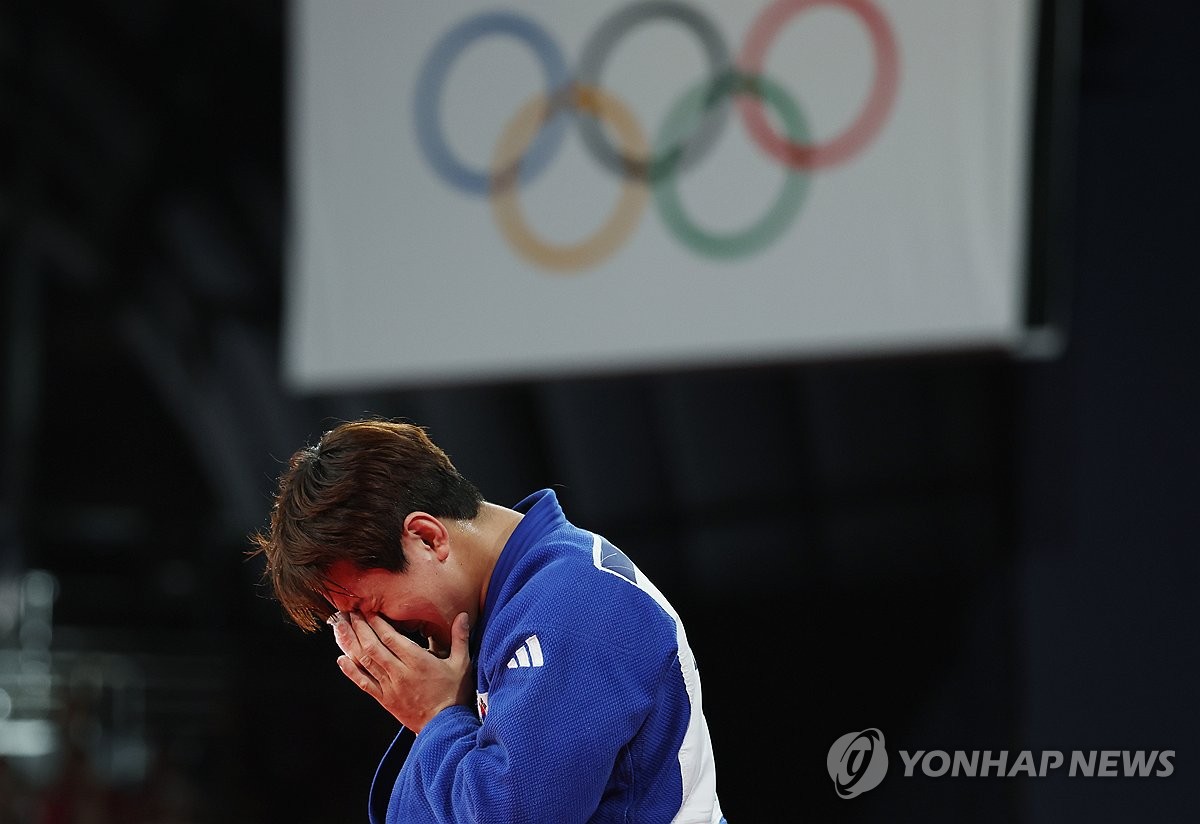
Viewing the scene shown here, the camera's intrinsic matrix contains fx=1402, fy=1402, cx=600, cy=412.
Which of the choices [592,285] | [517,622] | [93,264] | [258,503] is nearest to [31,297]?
[93,264]

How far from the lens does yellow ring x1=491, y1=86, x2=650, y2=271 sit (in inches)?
158

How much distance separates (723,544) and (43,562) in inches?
96.2

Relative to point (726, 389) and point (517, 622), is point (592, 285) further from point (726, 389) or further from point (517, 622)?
point (517, 622)

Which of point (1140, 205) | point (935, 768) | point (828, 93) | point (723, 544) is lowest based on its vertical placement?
point (935, 768)

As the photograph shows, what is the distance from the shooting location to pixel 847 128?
3717mm

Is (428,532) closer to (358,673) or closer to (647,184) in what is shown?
(358,673)

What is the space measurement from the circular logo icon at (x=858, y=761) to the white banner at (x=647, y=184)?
101 cm

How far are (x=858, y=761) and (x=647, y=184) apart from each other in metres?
1.68

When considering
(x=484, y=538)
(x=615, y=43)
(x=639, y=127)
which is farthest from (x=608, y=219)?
(x=484, y=538)

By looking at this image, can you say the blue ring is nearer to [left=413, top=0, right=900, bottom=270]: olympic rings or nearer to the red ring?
[left=413, top=0, right=900, bottom=270]: olympic rings

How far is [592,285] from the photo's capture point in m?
4.05

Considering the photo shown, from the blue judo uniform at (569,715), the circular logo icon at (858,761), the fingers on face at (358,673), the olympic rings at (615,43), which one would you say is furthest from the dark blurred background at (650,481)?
the fingers on face at (358,673)

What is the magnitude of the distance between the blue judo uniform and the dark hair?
0.45 ft

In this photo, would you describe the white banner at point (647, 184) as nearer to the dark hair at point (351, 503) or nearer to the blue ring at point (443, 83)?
the blue ring at point (443, 83)
